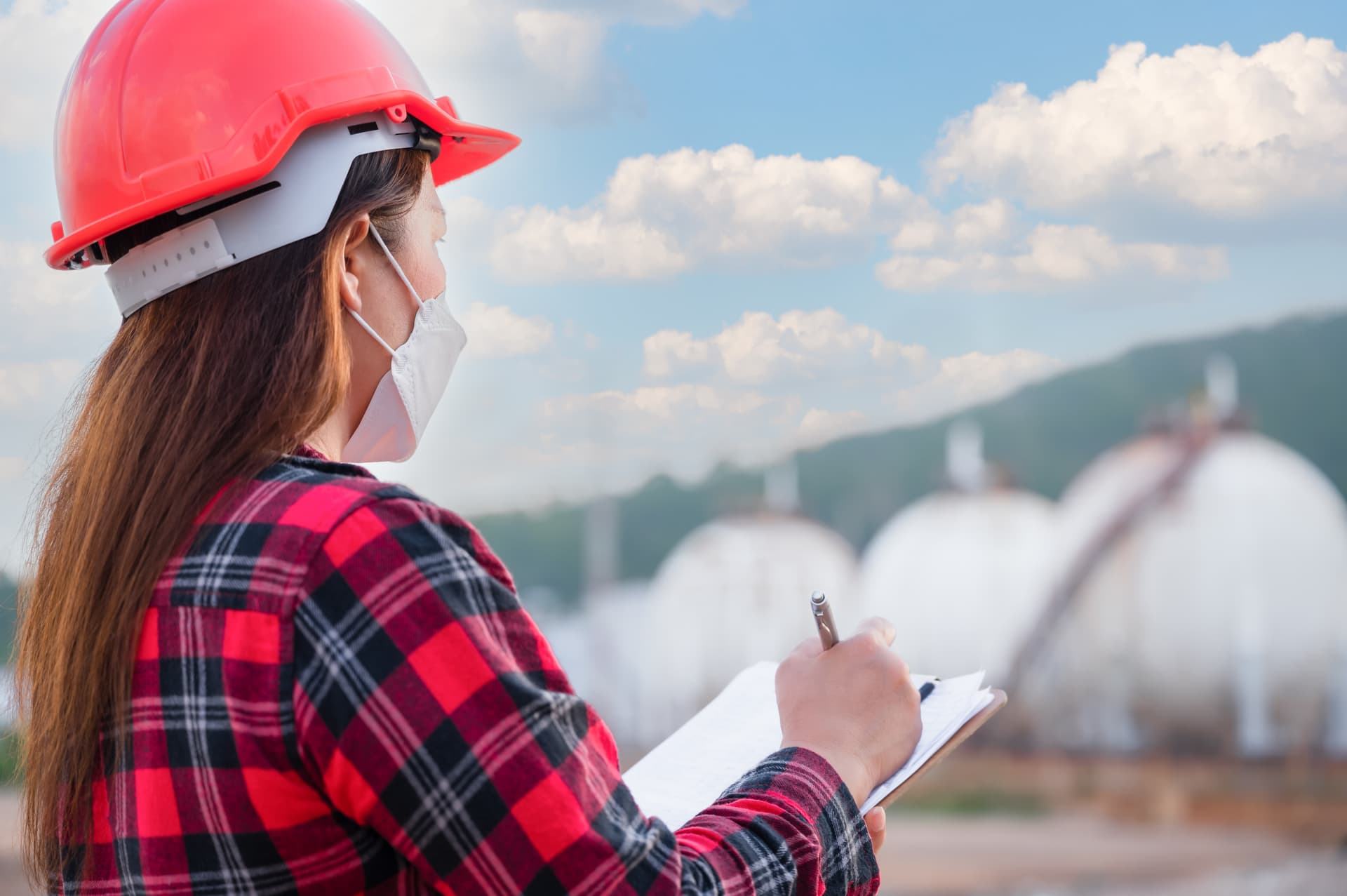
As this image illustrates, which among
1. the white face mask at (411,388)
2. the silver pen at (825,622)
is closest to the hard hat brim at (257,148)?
the white face mask at (411,388)

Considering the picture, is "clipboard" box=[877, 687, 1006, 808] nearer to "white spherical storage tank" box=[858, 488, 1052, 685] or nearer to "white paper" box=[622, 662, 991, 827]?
"white paper" box=[622, 662, 991, 827]

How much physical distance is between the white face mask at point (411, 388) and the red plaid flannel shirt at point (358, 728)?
0.23m

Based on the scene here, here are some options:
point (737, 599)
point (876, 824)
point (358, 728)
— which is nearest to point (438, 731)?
point (358, 728)

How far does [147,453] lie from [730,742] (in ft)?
1.69

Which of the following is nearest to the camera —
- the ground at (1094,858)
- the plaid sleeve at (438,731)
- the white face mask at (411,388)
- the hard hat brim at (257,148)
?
the plaid sleeve at (438,731)

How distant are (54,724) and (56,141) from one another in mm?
414

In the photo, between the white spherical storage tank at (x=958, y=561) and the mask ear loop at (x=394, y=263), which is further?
the white spherical storage tank at (x=958, y=561)

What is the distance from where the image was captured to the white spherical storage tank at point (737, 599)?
4.24 m

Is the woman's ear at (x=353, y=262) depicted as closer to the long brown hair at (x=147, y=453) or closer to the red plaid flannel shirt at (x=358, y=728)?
the long brown hair at (x=147, y=453)

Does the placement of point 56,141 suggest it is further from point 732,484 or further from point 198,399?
point 732,484

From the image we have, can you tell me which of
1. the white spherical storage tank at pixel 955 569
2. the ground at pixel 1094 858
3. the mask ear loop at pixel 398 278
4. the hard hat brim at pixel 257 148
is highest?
the hard hat brim at pixel 257 148

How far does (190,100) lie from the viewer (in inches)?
28.3

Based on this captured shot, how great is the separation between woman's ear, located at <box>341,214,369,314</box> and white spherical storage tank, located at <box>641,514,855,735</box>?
353cm

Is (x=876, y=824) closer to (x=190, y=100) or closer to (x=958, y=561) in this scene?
(x=190, y=100)
